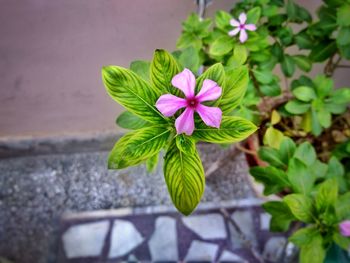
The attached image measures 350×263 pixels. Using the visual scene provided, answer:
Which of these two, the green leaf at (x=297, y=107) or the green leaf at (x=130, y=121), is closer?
the green leaf at (x=130, y=121)

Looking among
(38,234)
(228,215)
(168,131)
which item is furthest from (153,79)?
(38,234)

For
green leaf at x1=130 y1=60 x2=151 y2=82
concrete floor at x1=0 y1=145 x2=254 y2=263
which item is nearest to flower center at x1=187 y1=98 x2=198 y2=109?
green leaf at x1=130 y1=60 x2=151 y2=82

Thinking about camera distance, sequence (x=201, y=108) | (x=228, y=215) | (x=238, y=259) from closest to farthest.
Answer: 1. (x=201, y=108)
2. (x=238, y=259)
3. (x=228, y=215)

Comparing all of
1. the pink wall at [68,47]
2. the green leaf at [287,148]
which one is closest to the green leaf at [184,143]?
the green leaf at [287,148]

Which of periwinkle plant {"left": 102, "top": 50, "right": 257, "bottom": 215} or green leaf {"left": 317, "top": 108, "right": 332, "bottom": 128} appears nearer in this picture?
periwinkle plant {"left": 102, "top": 50, "right": 257, "bottom": 215}

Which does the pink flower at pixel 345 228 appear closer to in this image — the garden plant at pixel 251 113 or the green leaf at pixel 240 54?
the garden plant at pixel 251 113

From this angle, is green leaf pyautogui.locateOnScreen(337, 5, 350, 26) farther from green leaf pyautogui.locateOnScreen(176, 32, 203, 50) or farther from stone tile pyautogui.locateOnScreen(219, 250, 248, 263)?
stone tile pyautogui.locateOnScreen(219, 250, 248, 263)

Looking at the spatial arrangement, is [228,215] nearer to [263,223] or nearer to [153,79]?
[263,223]
